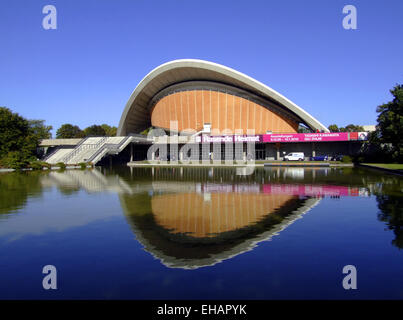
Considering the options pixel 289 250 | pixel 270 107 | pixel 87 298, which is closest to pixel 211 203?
pixel 289 250

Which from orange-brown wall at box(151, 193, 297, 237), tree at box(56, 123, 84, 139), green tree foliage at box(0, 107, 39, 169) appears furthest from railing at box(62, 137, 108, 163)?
tree at box(56, 123, 84, 139)

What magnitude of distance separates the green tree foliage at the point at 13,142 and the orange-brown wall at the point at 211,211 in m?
31.1

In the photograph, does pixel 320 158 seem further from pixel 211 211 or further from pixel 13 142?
pixel 13 142

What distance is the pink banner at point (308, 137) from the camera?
44062 mm

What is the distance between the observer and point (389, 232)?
8.27 metres

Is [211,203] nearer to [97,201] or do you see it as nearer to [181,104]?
[97,201]

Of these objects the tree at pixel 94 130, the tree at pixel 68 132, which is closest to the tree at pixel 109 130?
the tree at pixel 94 130

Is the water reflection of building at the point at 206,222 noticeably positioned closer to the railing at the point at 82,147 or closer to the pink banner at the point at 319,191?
the pink banner at the point at 319,191

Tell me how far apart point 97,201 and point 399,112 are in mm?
32774

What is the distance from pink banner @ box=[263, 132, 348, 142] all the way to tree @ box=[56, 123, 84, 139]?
60.8 metres

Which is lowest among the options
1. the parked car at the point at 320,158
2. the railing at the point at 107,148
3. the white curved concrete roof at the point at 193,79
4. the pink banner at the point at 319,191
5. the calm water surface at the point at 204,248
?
the calm water surface at the point at 204,248

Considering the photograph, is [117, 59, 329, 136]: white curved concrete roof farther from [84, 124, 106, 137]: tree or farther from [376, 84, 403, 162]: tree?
[84, 124, 106, 137]: tree

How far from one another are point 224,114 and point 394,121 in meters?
25.9
